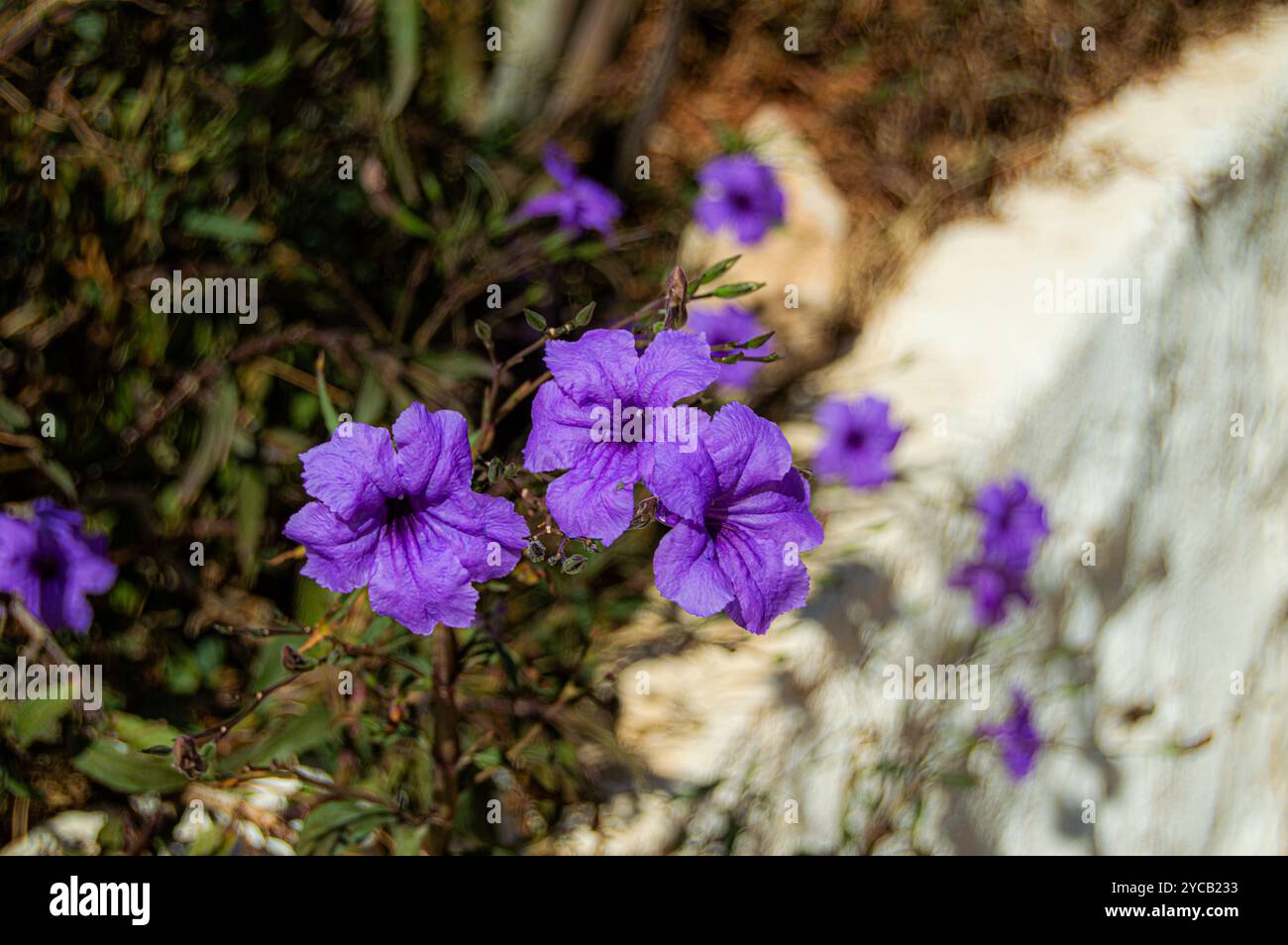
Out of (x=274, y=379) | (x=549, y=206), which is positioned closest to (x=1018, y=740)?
(x=549, y=206)

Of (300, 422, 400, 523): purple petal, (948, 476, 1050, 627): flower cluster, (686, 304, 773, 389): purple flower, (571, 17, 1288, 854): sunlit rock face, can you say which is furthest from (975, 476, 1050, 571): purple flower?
(300, 422, 400, 523): purple petal

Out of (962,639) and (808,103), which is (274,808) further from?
(808,103)

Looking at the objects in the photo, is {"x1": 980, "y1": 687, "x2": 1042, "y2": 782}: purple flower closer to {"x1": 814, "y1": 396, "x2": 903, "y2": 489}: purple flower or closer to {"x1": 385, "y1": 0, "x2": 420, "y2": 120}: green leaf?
{"x1": 814, "y1": 396, "x2": 903, "y2": 489}: purple flower

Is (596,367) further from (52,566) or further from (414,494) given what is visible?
(52,566)

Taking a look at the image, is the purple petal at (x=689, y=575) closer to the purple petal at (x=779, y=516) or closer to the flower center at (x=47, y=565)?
the purple petal at (x=779, y=516)
